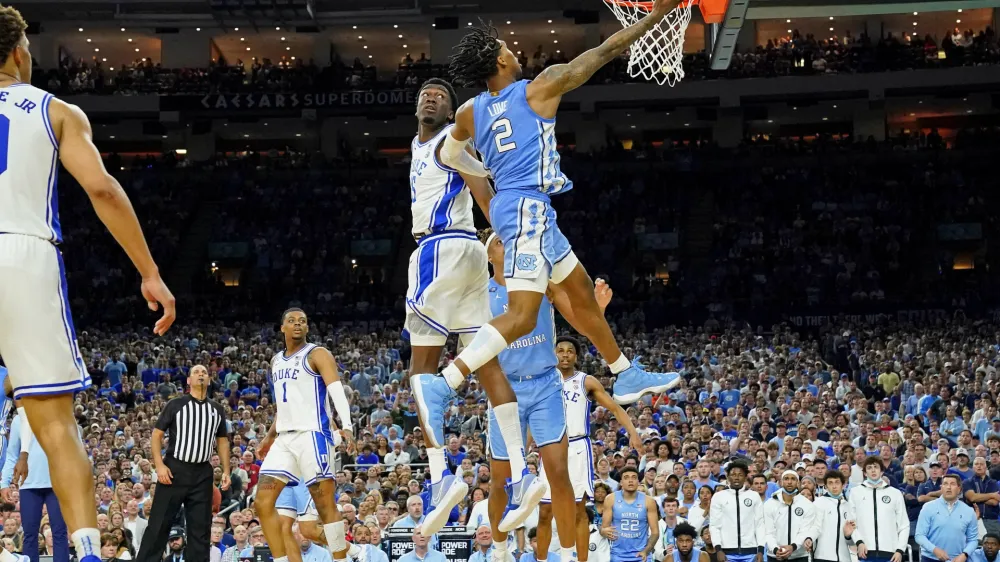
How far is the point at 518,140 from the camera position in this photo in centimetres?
691

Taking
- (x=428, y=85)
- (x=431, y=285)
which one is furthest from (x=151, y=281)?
(x=428, y=85)

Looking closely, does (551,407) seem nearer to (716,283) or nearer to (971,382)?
(971,382)

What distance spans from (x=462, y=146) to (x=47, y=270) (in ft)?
10.3

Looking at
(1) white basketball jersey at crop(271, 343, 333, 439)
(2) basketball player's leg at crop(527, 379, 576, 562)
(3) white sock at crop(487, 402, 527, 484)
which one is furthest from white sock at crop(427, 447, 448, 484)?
(1) white basketball jersey at crop(271, 343, 333, 439)

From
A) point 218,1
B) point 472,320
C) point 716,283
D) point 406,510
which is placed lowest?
point 406,510

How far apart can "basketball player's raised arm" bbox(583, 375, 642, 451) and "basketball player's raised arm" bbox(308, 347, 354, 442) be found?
247 centimetres

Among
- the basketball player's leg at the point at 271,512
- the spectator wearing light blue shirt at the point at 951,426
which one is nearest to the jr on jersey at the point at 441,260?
the basketball player's leg at the point at 271,512

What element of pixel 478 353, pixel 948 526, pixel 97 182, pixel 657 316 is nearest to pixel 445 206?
pixel 478 353

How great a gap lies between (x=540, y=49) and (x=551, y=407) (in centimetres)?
3909

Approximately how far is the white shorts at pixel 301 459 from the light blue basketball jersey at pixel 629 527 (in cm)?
454

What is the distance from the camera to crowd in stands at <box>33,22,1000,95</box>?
4016cm

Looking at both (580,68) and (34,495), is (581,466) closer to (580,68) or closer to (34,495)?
(34,495)

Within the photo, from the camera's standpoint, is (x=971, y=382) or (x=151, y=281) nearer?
(x=151, y=281)

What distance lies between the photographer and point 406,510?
637 inches
